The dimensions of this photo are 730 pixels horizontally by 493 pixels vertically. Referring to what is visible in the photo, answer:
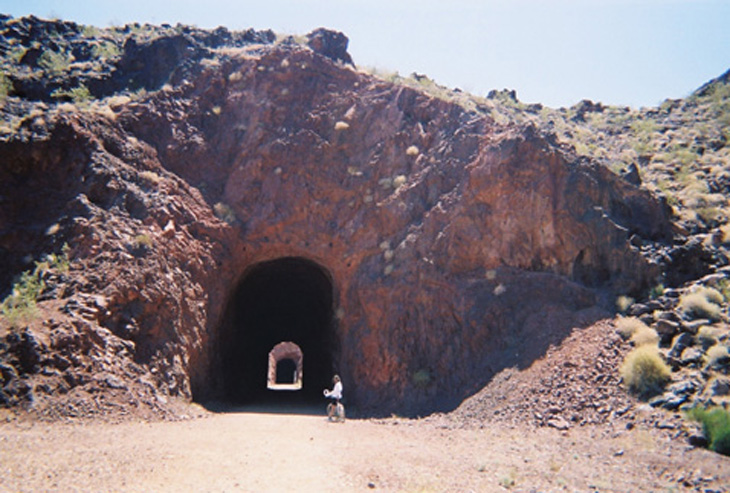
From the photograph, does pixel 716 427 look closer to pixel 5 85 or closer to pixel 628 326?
pixel 628 326

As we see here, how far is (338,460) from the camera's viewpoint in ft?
30.9

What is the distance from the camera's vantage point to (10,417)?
10.5 metres

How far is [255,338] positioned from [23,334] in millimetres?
14211

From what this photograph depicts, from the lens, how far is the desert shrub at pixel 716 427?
29.8ft

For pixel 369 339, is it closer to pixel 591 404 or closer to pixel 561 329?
pixel 561 329

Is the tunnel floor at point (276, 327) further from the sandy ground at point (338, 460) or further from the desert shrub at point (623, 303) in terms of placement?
the desert shrub at point (623, 303)

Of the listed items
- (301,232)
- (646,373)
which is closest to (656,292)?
(646,373)

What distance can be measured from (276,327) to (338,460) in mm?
19947

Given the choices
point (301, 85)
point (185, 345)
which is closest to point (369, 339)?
point (185, 345)

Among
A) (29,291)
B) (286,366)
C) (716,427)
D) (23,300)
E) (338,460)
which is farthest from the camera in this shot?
(286,366)

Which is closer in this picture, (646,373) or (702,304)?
(646,373)

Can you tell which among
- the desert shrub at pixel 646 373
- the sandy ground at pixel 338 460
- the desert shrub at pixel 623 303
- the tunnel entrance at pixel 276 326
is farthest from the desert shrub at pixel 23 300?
the desert shrub at pixel 623 303

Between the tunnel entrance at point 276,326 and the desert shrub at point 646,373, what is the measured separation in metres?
10.5

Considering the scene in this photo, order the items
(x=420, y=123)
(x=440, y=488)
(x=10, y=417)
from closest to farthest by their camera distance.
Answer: (x=440, y=488) → (x=10, y=417) → (x=420, y=123)
